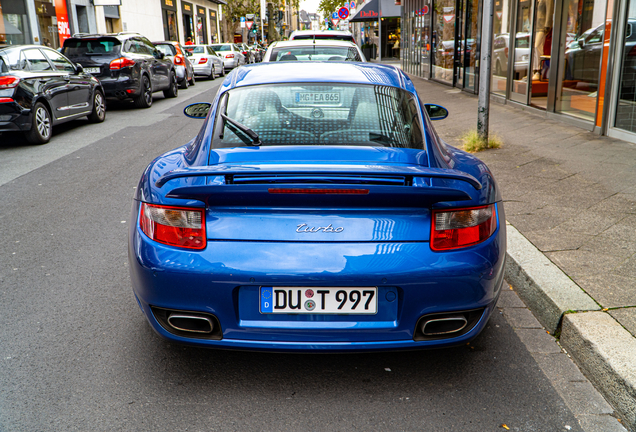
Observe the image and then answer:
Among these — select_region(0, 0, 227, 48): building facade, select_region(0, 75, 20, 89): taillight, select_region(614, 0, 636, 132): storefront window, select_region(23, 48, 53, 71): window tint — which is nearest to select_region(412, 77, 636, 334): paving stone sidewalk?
select_region(614, 0, 636, 132): storefront window

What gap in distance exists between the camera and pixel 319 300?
2.48 meters

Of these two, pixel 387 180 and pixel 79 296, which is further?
pixel 79 296

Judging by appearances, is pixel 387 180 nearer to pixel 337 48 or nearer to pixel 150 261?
pixel 150 261

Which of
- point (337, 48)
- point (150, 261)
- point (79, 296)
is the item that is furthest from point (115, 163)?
point (150, 261)

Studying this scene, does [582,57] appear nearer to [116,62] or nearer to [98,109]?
[98,109]

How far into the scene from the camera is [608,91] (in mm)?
8539

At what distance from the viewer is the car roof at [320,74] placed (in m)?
3.51

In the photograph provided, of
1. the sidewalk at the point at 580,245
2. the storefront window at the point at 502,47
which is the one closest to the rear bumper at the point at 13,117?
the sidewalk at the point at 580,245

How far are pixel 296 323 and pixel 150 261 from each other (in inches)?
27.1

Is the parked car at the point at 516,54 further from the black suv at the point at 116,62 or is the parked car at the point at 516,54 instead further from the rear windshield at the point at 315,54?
the black suv at the point at 116,62

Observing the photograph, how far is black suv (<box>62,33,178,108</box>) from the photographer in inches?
544

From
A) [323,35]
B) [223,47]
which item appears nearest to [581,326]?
[323,35]

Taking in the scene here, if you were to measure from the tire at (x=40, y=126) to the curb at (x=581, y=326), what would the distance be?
8.29 meters

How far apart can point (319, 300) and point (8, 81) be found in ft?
28.4
